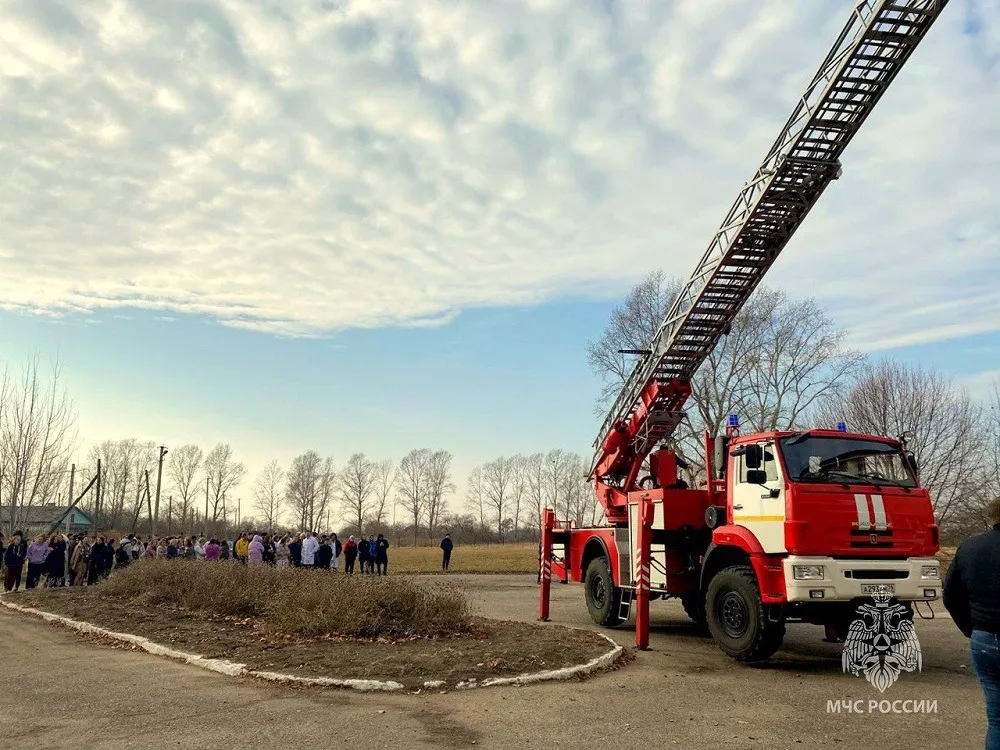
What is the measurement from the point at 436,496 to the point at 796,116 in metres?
102

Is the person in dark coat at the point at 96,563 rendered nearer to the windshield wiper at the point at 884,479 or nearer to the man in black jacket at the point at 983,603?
the windshield wiper at the point at 884,479

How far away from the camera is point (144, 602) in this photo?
1461 cm

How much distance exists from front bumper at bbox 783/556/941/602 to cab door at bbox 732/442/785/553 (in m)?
0.41

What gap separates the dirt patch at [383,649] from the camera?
27.2 feet

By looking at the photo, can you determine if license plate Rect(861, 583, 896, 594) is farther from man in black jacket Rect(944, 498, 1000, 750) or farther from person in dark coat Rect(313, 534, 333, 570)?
person in dark coat Rect(313, 534, 333, 570)

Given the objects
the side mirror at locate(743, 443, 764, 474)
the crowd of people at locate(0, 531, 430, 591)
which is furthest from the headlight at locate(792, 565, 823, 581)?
the crowd of people at locate(0, 531, 430, 591)


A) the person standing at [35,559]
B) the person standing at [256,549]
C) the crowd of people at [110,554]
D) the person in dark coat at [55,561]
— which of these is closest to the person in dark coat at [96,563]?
the crowd of people at [110,554]

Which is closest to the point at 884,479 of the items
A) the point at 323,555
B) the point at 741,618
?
the point at 741,618

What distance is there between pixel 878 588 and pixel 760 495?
1629mm

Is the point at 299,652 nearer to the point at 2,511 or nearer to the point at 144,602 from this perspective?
the point at 144,602

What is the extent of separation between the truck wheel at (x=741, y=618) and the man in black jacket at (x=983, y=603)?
4.65 m

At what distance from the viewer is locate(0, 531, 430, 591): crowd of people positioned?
19531 mm

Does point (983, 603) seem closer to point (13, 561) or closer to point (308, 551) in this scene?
point (308, 551)

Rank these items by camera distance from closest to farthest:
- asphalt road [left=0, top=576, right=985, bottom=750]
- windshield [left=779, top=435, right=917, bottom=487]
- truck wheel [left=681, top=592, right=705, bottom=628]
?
asphalt road [left=0, top=576, right=985, bottom=750], windshield [left=779, top=435, right=917, bottom=487], truck wheel [left=681, top=592, right=705, bottom=628]
